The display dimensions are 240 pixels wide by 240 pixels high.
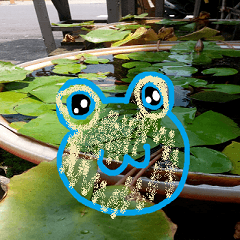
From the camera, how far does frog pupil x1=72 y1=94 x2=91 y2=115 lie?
196 millimetres

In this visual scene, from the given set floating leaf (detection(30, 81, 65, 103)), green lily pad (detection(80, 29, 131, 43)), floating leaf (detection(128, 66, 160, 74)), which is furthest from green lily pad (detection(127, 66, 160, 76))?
green lily pad (detection(80, 29, 131, 43))

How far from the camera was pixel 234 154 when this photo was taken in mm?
276

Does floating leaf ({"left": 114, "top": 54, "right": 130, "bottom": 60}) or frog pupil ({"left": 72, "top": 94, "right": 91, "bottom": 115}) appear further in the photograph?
floating leaf ({"left": 114, "top": 54, "right": 130, "bottom": 60})

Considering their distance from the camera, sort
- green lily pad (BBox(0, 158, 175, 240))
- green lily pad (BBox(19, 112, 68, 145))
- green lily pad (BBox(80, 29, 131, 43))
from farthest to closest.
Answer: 1. green lily pad (BBox(80, 29, 131, 43))
2. green lily pad (BBox(19, 112, 68, 145))
3. green lily pad (BBox(0, 158, 175, 240))

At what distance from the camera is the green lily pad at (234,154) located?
0.26 meters

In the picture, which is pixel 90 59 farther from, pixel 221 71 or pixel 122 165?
pixel 122 165

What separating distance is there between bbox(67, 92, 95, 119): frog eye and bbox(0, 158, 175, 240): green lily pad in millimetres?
67

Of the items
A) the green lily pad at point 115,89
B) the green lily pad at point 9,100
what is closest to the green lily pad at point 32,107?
the green lily pad at point 9,100

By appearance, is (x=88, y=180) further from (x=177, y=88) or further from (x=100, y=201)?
(x=177, y=88)

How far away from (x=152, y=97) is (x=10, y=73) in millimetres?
475

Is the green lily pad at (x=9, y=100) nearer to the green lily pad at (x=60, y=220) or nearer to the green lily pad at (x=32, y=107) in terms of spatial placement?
the green lily pad at (x=32, y=107)

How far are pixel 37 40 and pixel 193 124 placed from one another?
523 cm

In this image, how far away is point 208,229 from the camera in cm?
23

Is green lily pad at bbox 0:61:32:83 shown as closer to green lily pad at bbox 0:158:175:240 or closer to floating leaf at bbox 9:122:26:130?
floating leaf at bbox 9:122:26:130
